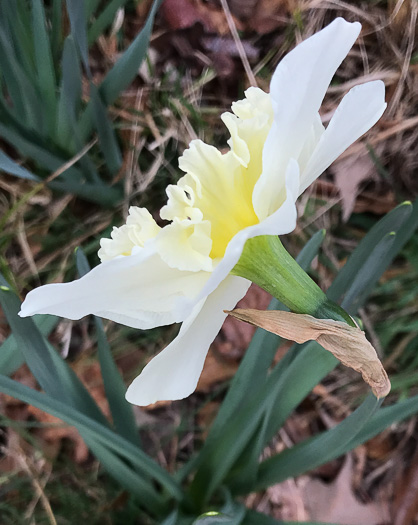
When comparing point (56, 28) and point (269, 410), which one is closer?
point (269, 410)

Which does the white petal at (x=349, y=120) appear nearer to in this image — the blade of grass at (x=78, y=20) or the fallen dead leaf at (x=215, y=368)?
the blade of grass at (x=78, y=20)

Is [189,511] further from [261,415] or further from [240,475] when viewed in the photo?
[261,415]

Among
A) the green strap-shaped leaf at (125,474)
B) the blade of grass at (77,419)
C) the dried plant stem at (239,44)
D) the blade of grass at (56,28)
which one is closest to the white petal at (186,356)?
the blade of grass at (77,419)

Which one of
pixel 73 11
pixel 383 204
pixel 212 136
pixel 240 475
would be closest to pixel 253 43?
pixel 212 136

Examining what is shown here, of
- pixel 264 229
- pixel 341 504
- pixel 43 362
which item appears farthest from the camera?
pixel 341 504

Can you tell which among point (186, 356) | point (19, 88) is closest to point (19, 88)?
point (19, 88)

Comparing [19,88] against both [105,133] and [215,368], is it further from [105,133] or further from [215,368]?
[215,368]

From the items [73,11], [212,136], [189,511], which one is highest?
[73,11]
